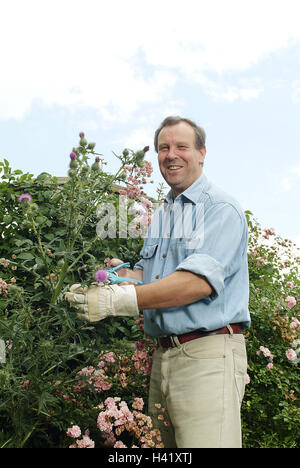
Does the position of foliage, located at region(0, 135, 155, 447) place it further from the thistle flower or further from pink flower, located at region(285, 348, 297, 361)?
pink flower, located at region(285, 348, 297, 361)

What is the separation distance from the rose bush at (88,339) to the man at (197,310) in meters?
0.18

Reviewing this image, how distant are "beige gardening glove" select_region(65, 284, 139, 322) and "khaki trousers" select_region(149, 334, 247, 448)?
314 millimetres

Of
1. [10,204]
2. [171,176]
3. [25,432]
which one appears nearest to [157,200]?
[10,204]

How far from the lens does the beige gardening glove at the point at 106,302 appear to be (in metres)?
1.93

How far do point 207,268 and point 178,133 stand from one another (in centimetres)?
74

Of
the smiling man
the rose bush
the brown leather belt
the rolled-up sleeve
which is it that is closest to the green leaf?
the rose bush

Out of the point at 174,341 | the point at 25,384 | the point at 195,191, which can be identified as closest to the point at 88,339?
the point at 25,384

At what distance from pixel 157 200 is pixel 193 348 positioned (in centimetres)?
260

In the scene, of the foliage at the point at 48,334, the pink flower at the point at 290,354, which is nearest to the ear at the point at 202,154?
the foliage at the point at 48,334

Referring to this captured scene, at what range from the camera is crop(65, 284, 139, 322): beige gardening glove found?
6.32 ft

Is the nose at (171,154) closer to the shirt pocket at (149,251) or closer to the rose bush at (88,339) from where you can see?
the rose bush at (88,339)

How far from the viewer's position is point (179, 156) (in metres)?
2.27
